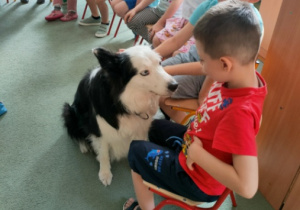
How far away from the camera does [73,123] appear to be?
1915 mm

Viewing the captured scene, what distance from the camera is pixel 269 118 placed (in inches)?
60.1

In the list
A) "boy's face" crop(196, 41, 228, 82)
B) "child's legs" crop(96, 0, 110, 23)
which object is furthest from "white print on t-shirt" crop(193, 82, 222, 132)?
"child's legs" crop(96, 0, 110, 23)

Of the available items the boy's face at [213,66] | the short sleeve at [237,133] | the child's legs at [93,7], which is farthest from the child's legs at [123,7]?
the short sleeve at [237,133]

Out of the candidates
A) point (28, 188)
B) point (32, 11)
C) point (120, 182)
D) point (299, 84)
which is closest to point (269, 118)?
point (299, 84)

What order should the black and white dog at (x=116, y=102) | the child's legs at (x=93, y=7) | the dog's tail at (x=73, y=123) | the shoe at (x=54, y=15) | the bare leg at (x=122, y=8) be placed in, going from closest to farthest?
the black and white dog at (x=116, y=102)
the dog's tail at (x=73, y=123)
the bare leg at (x=122, y=8)
the child's legs at (x=93, y=7)
the shoe at (x=54, y=15)

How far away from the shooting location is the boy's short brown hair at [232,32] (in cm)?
81

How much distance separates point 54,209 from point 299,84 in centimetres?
155

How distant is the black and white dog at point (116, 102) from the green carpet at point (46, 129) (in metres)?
0.13

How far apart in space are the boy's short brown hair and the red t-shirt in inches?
5.1

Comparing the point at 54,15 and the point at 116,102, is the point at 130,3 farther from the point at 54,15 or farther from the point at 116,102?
the point at 116,102

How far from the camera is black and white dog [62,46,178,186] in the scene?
1.38 metres

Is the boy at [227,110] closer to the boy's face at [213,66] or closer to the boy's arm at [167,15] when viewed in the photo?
the boy's face at [213,66]

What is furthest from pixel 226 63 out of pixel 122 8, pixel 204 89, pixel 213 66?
pixel 122 8

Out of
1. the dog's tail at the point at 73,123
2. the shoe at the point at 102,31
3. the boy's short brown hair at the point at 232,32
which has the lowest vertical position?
the dog's tail at the point at 73,123
